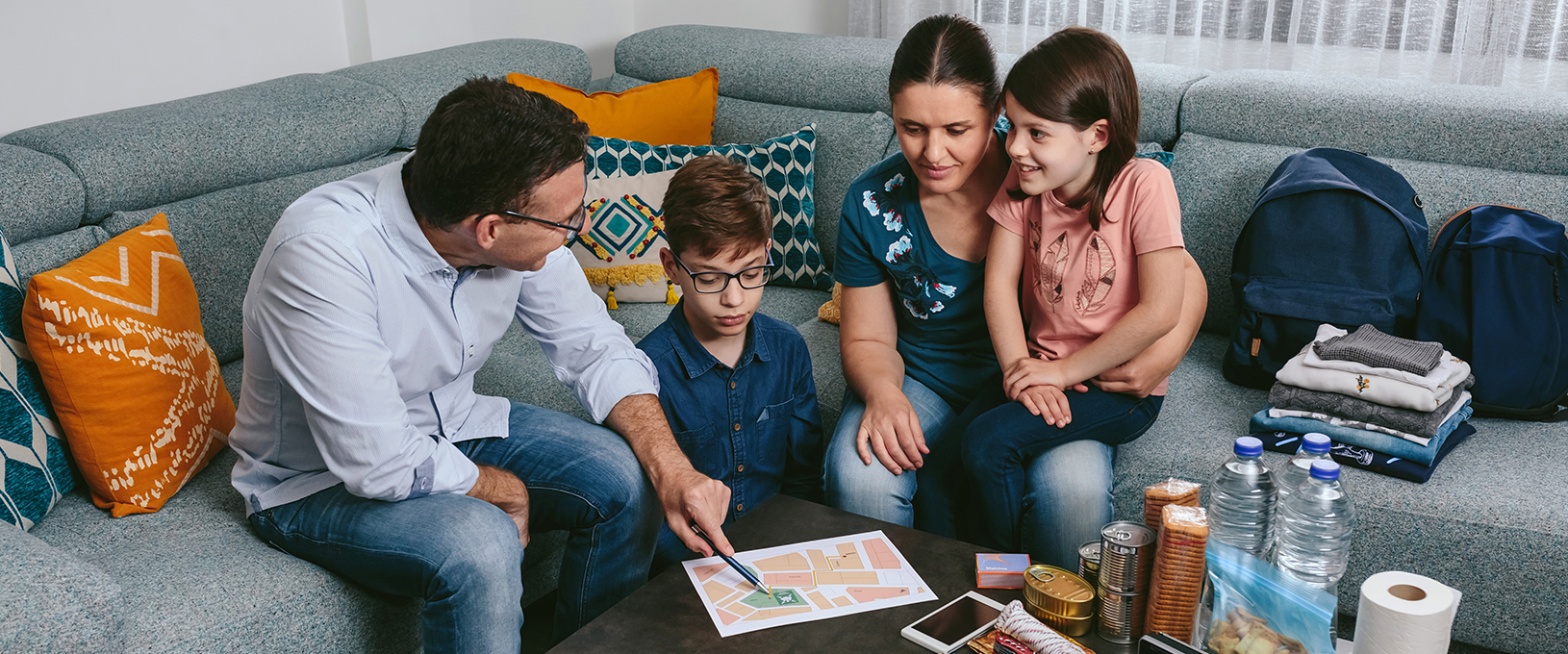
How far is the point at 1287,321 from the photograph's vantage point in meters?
1.81

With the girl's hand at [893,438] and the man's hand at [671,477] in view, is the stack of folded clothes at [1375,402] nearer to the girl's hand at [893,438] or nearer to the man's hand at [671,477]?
the girl's hand at [893,438]

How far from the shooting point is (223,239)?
6.24 ft

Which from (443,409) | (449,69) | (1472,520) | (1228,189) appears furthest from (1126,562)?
(449,69)

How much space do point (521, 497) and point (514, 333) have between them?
0.77 metres

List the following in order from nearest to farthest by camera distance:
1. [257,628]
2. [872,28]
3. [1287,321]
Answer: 1. [257,628]
2. [1287,321]
3. [872,28]

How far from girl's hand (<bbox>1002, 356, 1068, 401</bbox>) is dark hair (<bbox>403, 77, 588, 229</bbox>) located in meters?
0.72

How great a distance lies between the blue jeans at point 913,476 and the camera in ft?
5.22

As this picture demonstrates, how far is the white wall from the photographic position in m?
2.14

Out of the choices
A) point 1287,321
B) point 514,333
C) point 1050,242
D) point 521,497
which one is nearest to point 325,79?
point 514,333

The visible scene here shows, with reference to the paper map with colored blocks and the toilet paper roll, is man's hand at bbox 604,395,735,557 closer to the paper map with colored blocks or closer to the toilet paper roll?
the paper map with colored blocks

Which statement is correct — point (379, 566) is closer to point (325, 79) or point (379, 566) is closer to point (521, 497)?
point (521, 497)

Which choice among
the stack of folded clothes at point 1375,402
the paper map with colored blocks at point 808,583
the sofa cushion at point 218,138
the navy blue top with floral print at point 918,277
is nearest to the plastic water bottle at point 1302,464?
the paper map with colored blocks at point 808,583

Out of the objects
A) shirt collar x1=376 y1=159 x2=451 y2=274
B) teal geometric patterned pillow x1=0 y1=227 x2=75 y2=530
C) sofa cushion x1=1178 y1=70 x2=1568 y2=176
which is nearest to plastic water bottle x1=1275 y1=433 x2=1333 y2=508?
shirt collar x1=376 y1=159 x2=451 y2=274

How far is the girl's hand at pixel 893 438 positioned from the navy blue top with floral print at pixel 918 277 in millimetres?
196
